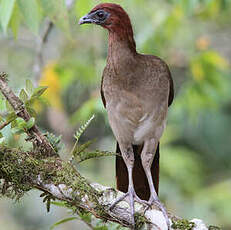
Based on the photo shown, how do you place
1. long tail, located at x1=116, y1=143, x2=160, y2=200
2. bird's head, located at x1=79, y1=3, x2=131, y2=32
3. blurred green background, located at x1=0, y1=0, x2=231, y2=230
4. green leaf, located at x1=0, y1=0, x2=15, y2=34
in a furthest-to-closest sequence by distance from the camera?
blurred green background, located at x1=0, y1=0, x2=231, y2=230
long tail, located at x1=116, y1=143, x2=160, y2=200
bird's head, located at x1=79, y1=3, x2=131, y2=32
green leaf, located at x1=0, y1=0, x2=15, y2=34

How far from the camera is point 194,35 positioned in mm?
6402

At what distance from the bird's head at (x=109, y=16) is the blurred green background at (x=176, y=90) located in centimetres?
37

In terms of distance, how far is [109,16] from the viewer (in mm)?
3148

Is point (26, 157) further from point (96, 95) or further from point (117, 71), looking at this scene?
point (96, 95)

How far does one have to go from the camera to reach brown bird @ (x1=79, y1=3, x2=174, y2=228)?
3.17 m

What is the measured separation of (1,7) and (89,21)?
1.98 feet

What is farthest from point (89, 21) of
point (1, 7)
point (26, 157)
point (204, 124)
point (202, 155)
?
point (202, 155)

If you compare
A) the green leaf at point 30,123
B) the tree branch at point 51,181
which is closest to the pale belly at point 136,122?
the tree branch at point 51,181

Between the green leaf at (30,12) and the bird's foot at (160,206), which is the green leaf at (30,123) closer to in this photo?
the green leaf at (30,12)

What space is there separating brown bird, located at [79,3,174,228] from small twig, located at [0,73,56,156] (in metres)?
0.79

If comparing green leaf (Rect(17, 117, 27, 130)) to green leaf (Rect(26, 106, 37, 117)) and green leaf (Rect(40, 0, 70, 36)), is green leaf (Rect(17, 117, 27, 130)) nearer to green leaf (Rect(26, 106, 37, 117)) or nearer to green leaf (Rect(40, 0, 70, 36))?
green leaf (Rect(26, 106, 37, 117))

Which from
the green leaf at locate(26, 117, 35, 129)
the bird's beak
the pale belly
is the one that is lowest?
the green leaf at locate(26, 117, 35, 129)

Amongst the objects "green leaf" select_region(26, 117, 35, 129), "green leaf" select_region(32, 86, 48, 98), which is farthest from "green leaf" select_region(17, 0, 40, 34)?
"green leaf" select_region(26, 117, 35, 129)

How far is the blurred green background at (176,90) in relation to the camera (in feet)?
16.4
